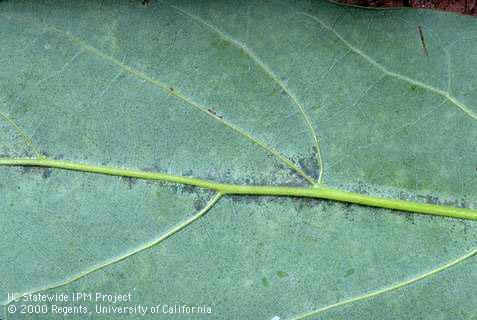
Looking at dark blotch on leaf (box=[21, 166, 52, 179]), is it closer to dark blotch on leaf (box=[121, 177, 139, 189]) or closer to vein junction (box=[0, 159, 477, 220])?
vein junction (box=[0, 159, 477, 220])

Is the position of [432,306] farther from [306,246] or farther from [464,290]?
[306,246]

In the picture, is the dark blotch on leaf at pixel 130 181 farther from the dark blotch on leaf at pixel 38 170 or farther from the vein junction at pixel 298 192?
the dark blotch on leaf at pixel 38 170

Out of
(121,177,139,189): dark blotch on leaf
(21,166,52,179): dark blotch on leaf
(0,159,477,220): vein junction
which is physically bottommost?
(21,166,52,179): dark blotch on leaf

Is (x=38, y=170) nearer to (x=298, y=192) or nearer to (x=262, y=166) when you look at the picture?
(x=262, y=166)

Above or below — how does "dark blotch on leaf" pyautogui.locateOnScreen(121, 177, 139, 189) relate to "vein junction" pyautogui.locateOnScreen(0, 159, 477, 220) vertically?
below

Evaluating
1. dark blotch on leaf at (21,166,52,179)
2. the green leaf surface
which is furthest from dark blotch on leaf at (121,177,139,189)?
dark blotch on leaf at (21,166,52,179)

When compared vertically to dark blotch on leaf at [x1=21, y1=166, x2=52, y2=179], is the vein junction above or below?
above

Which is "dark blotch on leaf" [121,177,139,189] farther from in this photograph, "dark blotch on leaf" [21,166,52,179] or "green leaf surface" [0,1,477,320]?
"dark blotch on leaf" [21,166,52,179]

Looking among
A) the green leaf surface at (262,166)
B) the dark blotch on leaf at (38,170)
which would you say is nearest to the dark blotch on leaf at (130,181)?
the green leaf surface at (262,166)
